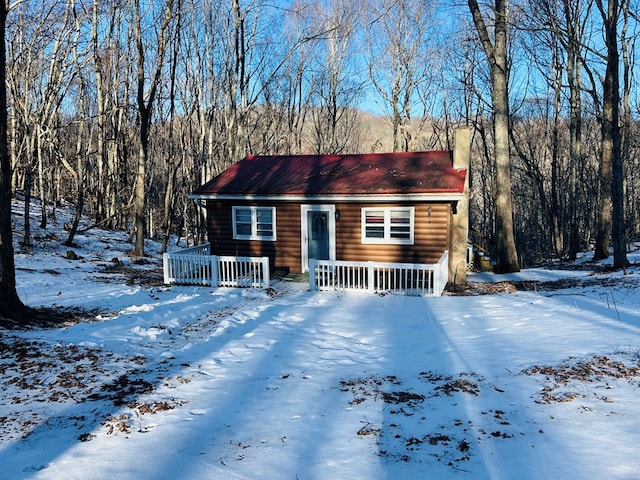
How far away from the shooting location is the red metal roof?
13469 mm

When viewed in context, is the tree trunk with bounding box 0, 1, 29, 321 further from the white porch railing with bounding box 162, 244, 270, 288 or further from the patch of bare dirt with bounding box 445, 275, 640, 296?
the patch of bare dirt with bounding box 445, 275, 640, 296

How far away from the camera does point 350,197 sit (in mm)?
13742

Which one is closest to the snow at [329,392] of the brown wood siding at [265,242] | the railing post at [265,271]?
the railing post at [265,271]

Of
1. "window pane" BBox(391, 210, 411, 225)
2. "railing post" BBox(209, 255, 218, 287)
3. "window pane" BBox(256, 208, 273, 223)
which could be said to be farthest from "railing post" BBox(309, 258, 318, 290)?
"window pane" BBox(256, 208, 273, 223)

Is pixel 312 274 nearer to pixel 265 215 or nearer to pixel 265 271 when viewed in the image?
pixel 265 271

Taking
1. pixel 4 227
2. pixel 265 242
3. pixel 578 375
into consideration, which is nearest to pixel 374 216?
pixel 265 242

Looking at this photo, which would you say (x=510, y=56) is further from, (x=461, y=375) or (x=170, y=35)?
(x=461, y=375)

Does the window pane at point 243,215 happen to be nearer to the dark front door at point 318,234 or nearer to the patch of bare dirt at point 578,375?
the dark front door at point 318,234

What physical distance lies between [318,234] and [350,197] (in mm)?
1801

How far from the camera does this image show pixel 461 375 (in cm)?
566

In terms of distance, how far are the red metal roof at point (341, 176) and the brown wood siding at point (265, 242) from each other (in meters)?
0.54

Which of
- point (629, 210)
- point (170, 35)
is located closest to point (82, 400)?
point (170, 35)

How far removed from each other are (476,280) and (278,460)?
13.0 metres

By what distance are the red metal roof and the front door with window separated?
79 centimetres
